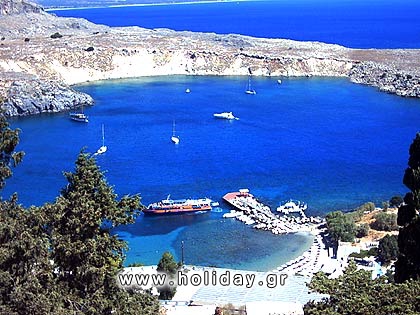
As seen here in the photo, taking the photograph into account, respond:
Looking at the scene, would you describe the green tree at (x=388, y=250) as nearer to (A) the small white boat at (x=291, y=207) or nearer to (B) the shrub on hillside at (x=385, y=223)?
(B) the shrub on hillside at (x=385, y=223)

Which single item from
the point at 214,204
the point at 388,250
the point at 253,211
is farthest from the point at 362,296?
the point at 214,204

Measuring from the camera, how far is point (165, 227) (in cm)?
3828

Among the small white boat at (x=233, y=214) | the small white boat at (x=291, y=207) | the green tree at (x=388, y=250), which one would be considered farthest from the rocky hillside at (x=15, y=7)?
the green tree at (x=388, y=250)

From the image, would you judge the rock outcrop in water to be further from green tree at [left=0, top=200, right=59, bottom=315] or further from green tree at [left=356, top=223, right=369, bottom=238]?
green tree at [left=0, top=200, right=59, bottom=315]

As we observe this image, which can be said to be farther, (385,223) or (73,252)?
(385,223)

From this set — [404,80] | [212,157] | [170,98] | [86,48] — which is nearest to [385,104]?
[404,80]

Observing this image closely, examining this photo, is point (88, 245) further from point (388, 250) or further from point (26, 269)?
point (388, 250)

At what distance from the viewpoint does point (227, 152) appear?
54719 mm

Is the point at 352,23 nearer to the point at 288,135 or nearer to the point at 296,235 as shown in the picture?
the point at 288,135

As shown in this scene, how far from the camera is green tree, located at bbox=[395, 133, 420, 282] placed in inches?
634

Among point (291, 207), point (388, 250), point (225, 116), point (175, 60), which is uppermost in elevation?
point (175, 60)

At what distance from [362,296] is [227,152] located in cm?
4360

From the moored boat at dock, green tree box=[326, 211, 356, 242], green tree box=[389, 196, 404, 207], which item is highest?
green tree box=[389, 196, 404, 207]

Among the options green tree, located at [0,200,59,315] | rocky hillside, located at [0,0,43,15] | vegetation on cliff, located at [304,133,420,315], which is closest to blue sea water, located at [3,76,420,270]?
vegetation on cliff, located at [304,133,420,315]
